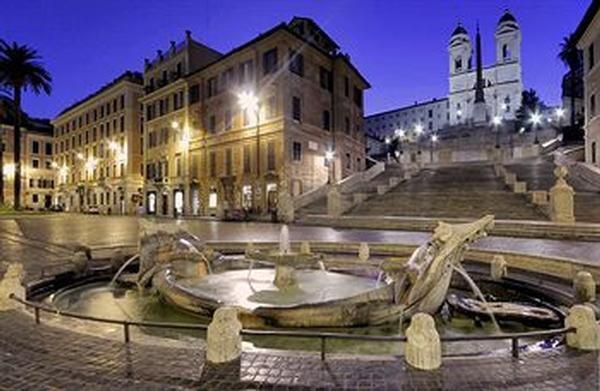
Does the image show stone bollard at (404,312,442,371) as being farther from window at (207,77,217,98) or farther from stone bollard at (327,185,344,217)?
window at (207,77,217,98)

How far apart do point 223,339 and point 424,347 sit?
83.2 inches

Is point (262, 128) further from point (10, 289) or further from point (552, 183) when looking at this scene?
point (10, 289)

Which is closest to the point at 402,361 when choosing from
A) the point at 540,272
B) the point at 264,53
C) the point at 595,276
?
Answer: the point at 595,276

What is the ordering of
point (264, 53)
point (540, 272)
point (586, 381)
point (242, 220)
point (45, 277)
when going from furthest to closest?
point (264, 53) → point (242, 220) → point (540, 272) → point (45, 277) → point (586, 381)

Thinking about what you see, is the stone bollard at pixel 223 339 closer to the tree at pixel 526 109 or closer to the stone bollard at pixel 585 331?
the stone bollard at pixel 585 331

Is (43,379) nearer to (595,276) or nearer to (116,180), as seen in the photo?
(595,276)

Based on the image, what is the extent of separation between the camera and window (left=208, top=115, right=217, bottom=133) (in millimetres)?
38844

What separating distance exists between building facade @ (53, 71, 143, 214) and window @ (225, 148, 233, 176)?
2048cm

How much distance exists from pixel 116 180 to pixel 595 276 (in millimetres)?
55738

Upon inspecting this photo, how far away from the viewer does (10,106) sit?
132ft

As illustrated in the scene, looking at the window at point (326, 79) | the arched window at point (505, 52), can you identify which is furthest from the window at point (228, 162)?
the arched window at point (505, 52)

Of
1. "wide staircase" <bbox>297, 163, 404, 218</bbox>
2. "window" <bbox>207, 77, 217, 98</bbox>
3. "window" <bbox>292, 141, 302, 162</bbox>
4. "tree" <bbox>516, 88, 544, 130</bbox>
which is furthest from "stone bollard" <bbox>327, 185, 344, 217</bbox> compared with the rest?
"tree" <bbox>516, 88, 544, 130</bbox>

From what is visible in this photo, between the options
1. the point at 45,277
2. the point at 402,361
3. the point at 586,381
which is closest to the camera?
the point at 586,381

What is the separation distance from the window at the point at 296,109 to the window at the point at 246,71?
4682mm
